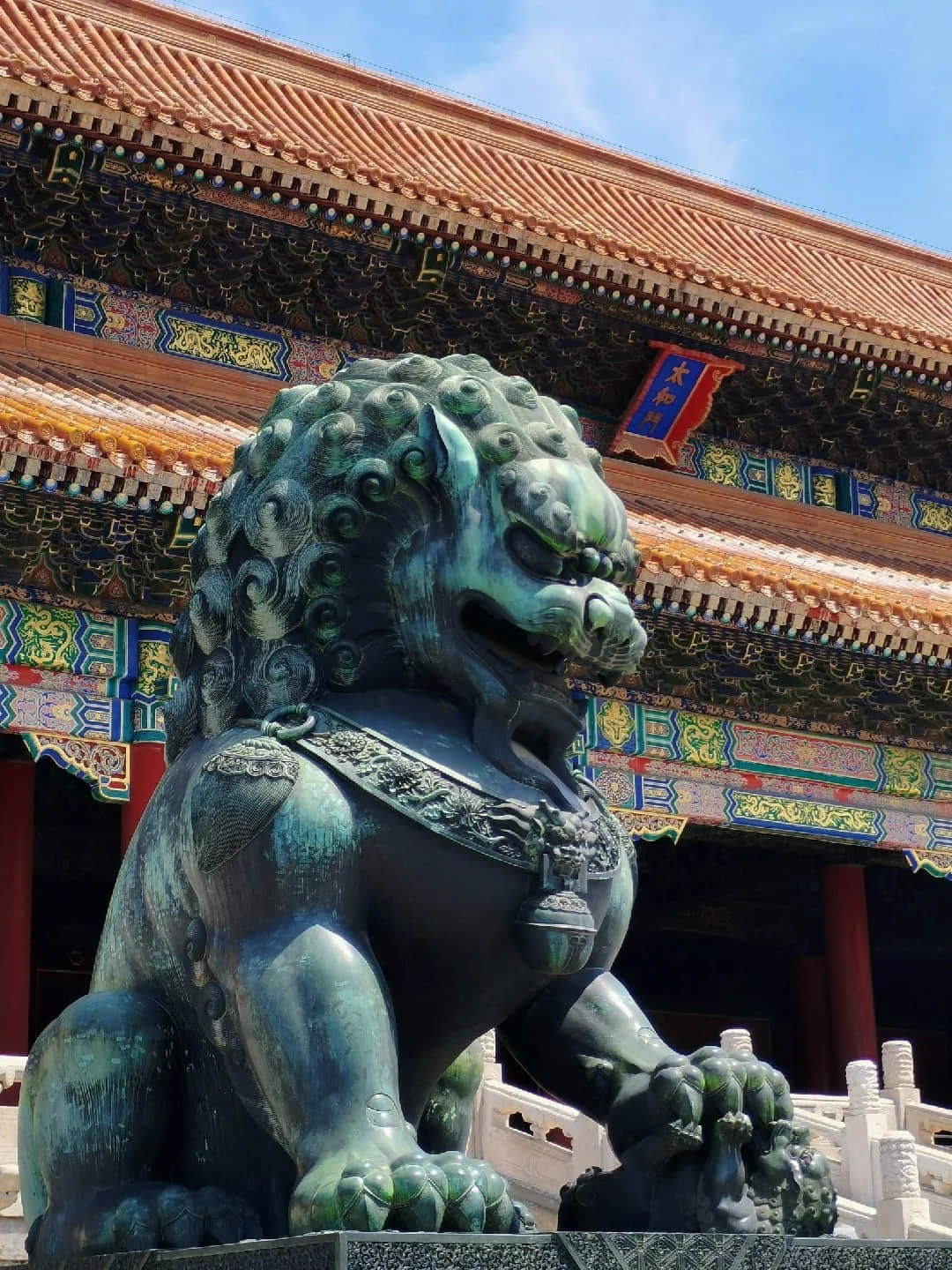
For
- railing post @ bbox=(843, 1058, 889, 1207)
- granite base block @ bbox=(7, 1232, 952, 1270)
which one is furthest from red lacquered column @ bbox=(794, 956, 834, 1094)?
granite base block @ bbox=(7, 1232, 952, 1270)

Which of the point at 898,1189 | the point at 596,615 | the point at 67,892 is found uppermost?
the point at 67,892

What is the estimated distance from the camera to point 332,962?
255cm

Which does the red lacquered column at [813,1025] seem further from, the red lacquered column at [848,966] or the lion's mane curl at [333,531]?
the lion's mane curl at [333,531]

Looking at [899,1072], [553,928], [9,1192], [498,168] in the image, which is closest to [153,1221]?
[553,928]

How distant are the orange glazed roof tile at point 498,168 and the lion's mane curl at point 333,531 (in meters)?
8.99

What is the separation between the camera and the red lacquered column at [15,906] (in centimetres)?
952

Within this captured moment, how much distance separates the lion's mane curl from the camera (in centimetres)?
282

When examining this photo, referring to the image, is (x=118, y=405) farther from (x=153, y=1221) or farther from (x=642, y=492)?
(x=153, y=1221)

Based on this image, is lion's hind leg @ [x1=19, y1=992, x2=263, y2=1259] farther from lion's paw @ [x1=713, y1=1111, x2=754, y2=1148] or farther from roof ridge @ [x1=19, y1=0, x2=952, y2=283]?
roof ridge @ [x1=19, y1=0, x2=952, y2=283]

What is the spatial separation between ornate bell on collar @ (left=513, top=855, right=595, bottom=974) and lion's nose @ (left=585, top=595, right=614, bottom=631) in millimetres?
336

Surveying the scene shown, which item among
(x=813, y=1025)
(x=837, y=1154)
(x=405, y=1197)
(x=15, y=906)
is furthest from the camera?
(x=813, y=1025)

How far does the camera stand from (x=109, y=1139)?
2695mm

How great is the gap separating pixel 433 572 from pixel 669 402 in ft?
36.3

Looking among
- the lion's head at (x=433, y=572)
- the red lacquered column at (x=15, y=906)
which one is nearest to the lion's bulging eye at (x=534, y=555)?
the lion's head at (x=433, y=572)
